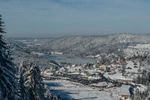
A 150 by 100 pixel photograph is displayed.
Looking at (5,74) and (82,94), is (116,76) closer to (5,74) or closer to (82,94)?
(82,94)

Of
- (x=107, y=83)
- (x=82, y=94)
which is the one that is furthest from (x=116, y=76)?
(x=82, y=94)

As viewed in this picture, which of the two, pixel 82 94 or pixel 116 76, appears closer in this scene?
pixel 82 94

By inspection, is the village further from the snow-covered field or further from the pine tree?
the pine tree

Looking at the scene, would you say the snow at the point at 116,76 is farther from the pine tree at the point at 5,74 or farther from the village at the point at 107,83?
the pine tree at the point at 5,74

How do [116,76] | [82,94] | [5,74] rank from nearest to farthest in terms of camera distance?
[5,74], [82,94], [116,76]

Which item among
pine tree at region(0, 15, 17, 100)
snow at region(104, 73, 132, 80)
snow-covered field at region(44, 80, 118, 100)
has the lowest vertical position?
snow at region(104, 73, 132, 80)

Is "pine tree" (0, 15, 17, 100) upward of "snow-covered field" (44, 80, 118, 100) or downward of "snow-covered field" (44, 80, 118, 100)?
upward

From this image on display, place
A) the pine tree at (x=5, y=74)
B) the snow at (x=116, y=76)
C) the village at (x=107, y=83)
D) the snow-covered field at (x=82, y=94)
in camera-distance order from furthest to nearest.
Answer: the snow at (x=116, y=76), the village at (x=107, y=83), the snow-covered field at (x=82, y=94), the pine tree at (x=5, y=74)

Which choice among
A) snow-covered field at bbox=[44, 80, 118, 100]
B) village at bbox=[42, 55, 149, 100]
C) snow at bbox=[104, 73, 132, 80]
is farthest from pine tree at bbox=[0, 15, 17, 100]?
snow at bbox=[104, 73, 132, 80]

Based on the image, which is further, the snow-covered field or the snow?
the snow

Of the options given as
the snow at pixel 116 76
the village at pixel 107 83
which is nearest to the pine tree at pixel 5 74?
the village at pixel 107 83

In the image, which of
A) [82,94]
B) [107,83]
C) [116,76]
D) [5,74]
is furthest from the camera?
[116,76]
